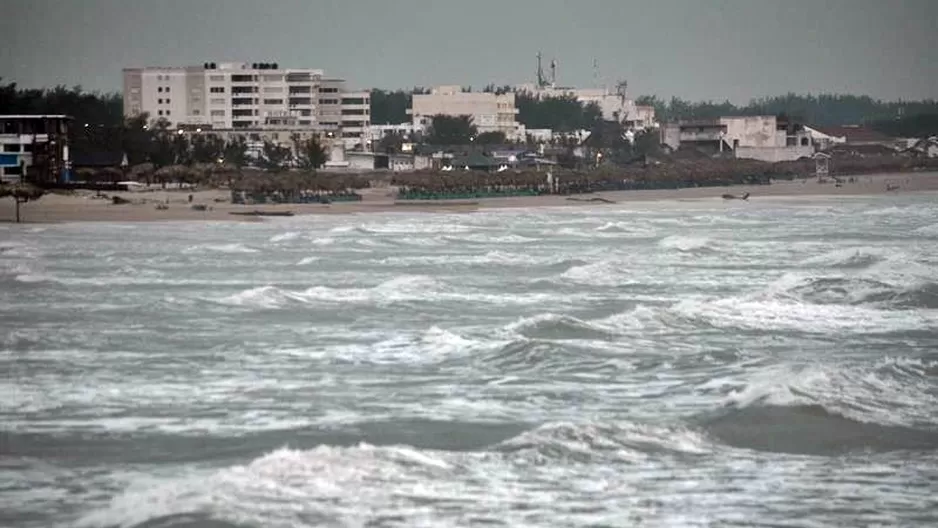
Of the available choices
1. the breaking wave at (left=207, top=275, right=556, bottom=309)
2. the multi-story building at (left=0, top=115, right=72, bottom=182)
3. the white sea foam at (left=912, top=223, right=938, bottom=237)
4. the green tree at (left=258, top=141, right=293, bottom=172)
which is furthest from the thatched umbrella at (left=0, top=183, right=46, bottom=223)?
the green tree at (left=258, top=141, right=293, bottom=172)

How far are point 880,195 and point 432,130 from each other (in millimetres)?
39000

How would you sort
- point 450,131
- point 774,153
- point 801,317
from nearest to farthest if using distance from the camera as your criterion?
point 801,317, point 450,131, point 774,153

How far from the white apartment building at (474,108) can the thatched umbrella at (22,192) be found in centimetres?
5793

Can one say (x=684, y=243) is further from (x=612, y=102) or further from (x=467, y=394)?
(x=612, y=102)

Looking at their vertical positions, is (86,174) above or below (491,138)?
below

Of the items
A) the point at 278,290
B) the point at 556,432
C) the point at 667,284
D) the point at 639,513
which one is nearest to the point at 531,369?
the point at 556,432

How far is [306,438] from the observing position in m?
10.9

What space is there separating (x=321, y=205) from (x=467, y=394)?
37.7 m

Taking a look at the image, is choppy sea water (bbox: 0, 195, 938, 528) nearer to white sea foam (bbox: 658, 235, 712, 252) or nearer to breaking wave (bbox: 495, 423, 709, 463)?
breaking wave (bbox: 495, 423, 709, 463)

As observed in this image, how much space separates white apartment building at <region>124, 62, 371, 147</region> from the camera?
307 feet

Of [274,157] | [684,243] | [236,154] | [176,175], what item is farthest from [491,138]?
[684,243]

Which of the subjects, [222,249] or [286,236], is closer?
[222,249]

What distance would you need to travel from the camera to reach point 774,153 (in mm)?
95562

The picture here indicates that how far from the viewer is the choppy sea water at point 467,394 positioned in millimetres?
9148
